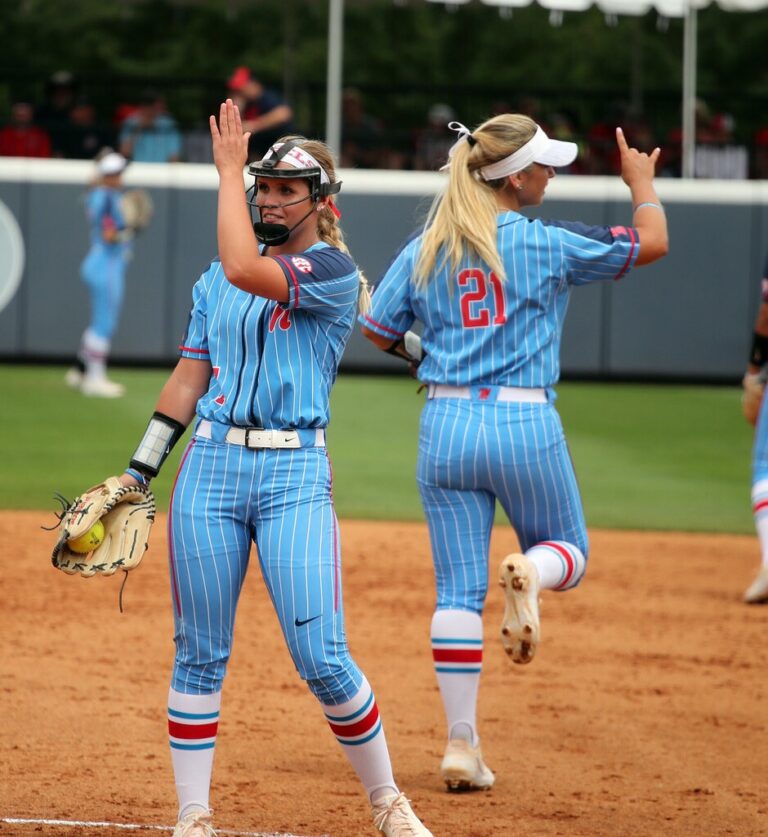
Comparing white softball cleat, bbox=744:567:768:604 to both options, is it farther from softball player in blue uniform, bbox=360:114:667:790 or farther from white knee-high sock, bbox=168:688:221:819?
white knee-high sock, bbox=168:688:221:819

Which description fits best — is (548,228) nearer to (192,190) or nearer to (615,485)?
(615,485)

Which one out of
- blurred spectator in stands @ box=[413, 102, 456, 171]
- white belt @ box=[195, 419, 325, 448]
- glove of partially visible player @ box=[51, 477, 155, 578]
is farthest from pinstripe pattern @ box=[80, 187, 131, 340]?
white belt @ box=[195, 419, 325, 448]

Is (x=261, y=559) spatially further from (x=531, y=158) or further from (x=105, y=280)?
(x=105, y=280)

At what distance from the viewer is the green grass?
10008 millimetres

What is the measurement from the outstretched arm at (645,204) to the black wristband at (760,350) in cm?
258

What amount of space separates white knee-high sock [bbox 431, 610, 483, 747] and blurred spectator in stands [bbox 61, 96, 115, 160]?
13.4 m

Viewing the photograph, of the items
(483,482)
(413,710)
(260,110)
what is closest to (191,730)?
(483,482)

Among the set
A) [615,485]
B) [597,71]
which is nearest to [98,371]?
[615,485]

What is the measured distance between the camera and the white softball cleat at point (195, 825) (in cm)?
377

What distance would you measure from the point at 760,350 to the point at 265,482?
3963 mm

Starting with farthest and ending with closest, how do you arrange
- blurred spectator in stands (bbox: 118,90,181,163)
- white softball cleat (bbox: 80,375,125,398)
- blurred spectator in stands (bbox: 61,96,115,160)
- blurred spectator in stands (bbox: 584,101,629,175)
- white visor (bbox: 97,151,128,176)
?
blurred spectator in stands (bbox: 584,101,629,175), blurred spectator in stands (bbox: 61,96,115,160), blurred spectator in stands (bbox: 118,90,181,163), white softball cleat (bbox: 80,375,125,398), white visor (bbox: 97,151,128,176)

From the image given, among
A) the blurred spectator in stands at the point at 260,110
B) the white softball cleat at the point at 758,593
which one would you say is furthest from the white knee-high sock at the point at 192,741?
the blurred spectator in stands at the point at 260,110

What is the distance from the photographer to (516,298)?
445 cm

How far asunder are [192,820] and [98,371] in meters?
10.8
